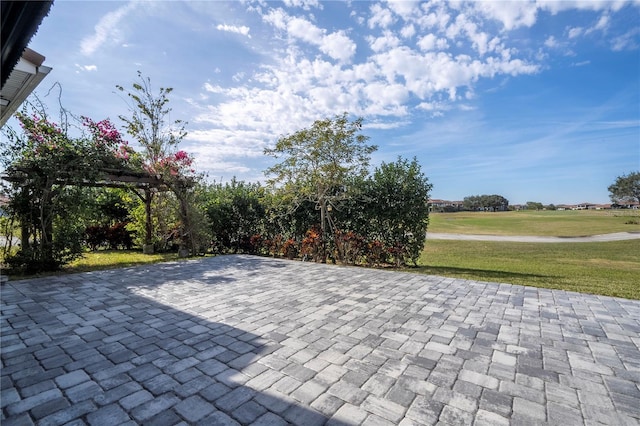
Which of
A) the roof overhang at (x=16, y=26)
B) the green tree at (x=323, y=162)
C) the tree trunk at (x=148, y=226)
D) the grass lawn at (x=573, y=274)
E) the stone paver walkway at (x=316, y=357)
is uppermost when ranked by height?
the green tree at (x=323, y=162)

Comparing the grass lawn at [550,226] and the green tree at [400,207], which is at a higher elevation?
the green tree at [400,207]

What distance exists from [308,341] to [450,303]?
271cm

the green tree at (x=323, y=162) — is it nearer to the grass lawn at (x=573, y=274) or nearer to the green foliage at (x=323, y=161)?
the green foliage at (x=323, y=161)

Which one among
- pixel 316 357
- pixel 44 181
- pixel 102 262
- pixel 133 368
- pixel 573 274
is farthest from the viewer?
pixel 102 262

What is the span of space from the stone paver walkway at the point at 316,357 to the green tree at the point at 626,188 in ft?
197

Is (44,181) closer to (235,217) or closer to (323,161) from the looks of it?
(235,217)

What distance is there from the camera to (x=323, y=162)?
8.58 meters

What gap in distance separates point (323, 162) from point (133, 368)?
273 inches

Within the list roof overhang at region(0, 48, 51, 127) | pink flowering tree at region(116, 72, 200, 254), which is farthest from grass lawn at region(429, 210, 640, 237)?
roof overhang at region(0, 48, 51, 127)

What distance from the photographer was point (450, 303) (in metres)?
4.62

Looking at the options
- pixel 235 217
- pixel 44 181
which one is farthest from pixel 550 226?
pixel 44 181

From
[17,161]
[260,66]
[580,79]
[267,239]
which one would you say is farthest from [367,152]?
[17,161]

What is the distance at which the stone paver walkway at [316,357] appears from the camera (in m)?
2.05

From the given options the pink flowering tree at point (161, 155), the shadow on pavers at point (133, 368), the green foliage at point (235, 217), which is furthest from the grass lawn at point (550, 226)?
the shadow on pavers at point (133, 368)
